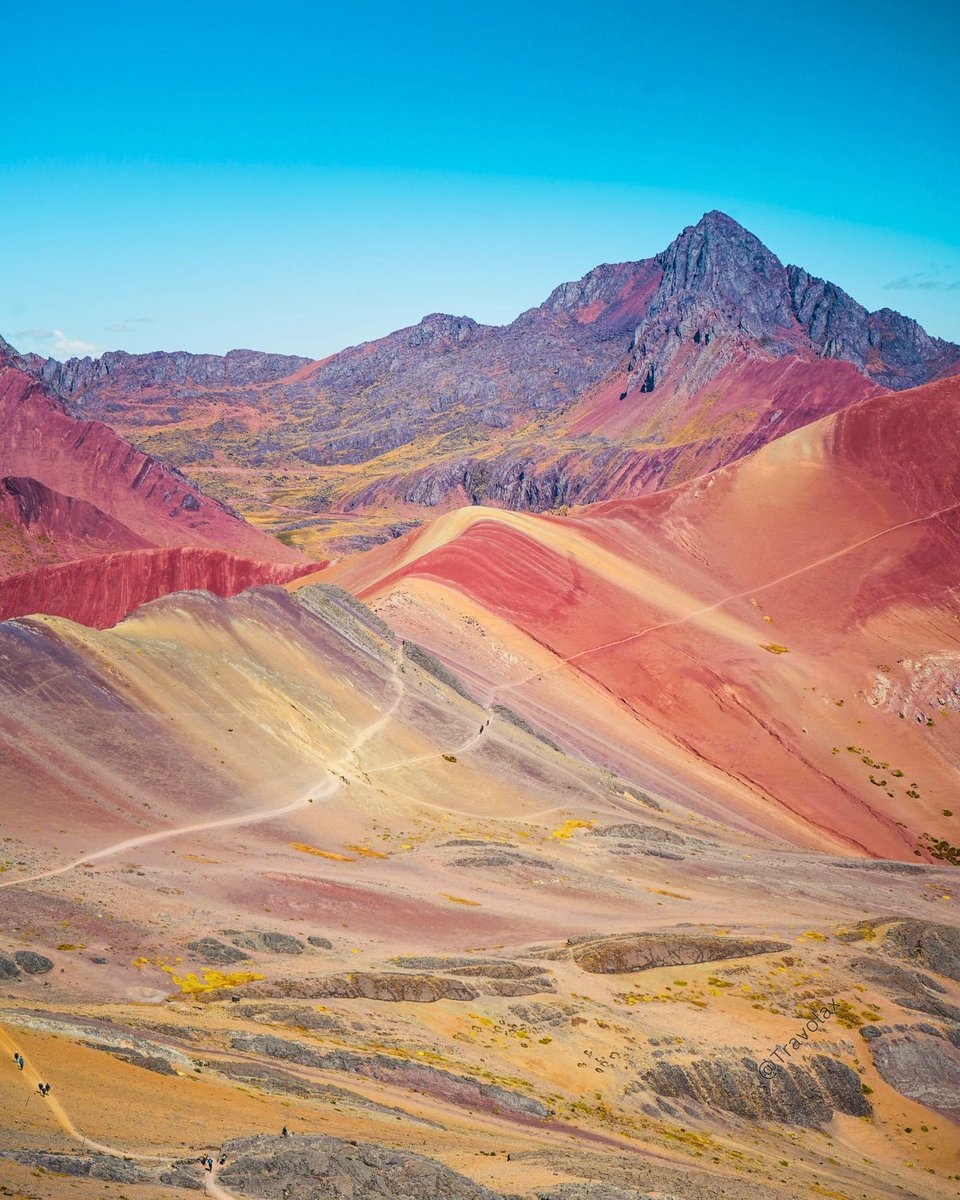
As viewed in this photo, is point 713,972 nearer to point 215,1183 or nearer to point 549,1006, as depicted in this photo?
point 549,1006

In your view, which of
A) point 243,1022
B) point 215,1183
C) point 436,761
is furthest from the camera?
point 436,761

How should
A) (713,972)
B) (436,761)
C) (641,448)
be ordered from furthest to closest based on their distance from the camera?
(641,448) < (436,761) < (713,972)

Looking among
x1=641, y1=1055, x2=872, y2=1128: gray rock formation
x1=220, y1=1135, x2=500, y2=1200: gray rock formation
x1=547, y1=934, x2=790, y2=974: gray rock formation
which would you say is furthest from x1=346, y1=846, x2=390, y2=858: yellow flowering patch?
x1=220, y1=1135, x2=500, y2=1200: gray rock formation

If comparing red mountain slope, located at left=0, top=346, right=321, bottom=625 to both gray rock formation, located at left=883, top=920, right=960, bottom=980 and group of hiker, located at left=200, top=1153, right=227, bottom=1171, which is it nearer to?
gray rock formation, located at left=883, top=920, right=960, bottom=980

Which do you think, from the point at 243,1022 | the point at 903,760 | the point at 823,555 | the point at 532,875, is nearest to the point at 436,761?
the point at 532,875

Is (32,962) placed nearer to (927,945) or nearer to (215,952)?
(215,952)

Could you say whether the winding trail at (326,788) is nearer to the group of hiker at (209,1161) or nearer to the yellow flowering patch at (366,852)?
the group of hiker at (209,1161)

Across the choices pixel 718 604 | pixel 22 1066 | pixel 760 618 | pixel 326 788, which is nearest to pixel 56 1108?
pixel 22 1066
